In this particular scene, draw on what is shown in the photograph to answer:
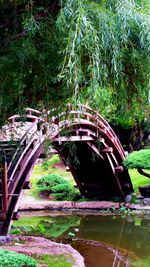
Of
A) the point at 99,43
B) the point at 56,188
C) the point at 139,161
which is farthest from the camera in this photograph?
the point at 56,188

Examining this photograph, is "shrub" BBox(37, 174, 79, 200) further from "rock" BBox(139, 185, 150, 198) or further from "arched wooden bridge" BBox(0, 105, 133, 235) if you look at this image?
"rock" BBox(139, 185, 150, 198)

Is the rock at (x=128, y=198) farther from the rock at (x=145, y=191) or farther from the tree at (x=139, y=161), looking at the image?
the tree at (x=139, y=161)

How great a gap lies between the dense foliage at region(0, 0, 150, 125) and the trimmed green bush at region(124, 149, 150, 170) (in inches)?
378

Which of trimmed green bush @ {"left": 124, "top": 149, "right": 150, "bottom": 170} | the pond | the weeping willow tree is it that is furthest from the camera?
trimmed green bush @ {"left": 124, "top": 149, "right": 150, "bottom": 170}

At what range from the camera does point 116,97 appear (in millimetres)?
4340

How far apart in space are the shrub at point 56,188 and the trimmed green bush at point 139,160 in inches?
117

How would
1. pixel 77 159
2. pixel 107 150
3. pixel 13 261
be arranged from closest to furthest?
pixel 13 261 → pixel 77 159 → pixel 107 150

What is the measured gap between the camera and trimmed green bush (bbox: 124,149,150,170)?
13.6 metres

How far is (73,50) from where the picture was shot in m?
3.14

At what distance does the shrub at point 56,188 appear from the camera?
1580 cm

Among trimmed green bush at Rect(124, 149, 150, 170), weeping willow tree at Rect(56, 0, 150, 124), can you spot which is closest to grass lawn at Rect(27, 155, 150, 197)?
trimmed green bush at Rect(124, 149, 150, 170)

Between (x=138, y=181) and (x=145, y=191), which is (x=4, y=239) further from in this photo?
(x=138, y=181)

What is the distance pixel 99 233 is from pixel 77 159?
2.28m

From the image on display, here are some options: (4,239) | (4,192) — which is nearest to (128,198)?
(4,192)
